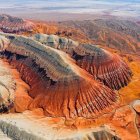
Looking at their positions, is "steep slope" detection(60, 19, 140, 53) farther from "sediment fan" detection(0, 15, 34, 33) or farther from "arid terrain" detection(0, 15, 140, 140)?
"arid terrain" detection(0, 15, 140, 140)

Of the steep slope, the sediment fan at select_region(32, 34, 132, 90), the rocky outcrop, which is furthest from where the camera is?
the steep slope

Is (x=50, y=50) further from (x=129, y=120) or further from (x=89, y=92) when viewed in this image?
(x=129, y=120)

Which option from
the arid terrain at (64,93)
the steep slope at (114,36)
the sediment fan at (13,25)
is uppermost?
the sediment fan at (13,25)

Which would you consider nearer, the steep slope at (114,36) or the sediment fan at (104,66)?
the sediment fan at (104,66)

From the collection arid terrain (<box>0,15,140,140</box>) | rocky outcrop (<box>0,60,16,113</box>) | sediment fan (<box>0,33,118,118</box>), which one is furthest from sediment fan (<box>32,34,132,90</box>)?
rocky outcrop (<box>0,60,16,113</box>)

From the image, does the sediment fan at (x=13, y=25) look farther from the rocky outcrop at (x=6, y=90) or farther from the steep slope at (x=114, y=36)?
the rocky outcrop at (x=6, y=90)

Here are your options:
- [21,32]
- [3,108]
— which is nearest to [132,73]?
[3,108]

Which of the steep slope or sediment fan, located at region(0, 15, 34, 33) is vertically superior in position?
sediment fan, located at region(0, 15, 34, 33)

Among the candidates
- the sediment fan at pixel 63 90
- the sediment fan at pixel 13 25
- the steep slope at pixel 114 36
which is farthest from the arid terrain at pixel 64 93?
the steep slope at pixel 114 36
